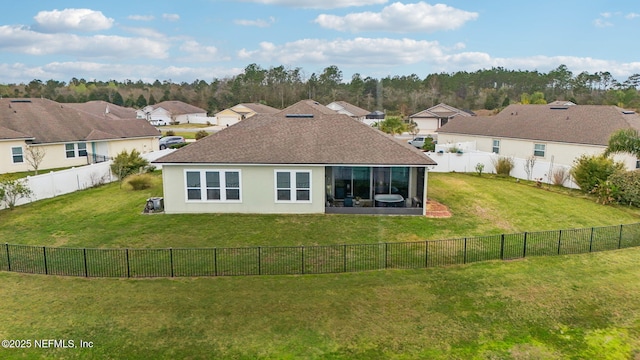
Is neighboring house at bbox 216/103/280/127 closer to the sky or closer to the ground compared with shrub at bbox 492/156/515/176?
closer to the sky

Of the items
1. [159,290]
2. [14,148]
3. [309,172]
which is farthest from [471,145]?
[14,148]

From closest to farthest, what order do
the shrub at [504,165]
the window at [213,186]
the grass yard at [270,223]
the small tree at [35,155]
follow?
the grass yard at [270,223], the window at [213,186], the small tree at [35,155], the shrub at [504,165]

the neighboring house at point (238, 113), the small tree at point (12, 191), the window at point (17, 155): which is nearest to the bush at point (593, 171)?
the small tree at point (12, 191)

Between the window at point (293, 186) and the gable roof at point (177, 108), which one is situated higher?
the gable roof at point (177, 108)

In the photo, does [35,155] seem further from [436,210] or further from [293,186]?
[436,210]

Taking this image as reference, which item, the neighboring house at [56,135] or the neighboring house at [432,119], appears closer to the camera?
the neighboring house at [56,135]

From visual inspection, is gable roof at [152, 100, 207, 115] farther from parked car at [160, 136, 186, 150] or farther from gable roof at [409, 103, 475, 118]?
gable roof at [409, 103, 475, 118]

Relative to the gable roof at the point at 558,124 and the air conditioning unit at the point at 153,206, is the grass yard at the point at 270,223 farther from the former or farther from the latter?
the gable roof at the point at 558,124

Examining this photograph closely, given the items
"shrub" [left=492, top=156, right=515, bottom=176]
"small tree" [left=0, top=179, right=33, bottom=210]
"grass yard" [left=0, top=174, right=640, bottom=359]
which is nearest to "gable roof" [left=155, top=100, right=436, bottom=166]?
"grass yard" [left=0, top=174, right=640, bottom=359]
